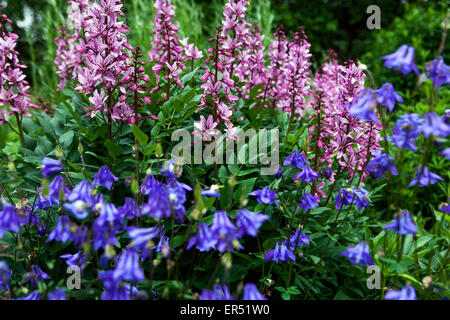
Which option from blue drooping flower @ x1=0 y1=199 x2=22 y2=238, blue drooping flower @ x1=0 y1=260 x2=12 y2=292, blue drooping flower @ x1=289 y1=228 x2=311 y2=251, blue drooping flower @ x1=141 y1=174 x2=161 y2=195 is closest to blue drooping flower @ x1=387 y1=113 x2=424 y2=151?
blue drooping flower @ x1=289 y1=228 x2=311 y2=251

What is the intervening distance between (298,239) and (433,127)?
914 mm

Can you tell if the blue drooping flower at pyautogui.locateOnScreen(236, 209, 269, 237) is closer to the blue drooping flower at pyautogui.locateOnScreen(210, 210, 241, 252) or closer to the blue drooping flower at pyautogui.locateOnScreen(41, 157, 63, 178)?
the blue drooping flower at pyautogui.locateOnScreen(210, 210, 241, 252)

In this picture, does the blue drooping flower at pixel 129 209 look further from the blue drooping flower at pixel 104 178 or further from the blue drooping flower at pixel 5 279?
the blue drooping flower at pixel 5 279

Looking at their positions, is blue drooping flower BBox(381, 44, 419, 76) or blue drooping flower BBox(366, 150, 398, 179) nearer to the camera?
blue drooping flower BBox(381, 44, 419, 76)

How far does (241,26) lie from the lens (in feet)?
8.91

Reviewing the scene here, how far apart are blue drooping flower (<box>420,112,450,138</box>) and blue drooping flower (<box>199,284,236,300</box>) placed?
3.26ft

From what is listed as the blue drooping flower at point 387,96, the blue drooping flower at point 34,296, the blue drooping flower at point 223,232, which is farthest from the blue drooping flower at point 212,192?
the blue drooping flower at point 34,296

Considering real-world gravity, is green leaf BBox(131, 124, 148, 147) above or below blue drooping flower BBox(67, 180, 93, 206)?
above

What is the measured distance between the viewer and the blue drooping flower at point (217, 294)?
1544 millimetres

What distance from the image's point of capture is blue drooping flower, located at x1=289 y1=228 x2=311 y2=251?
2002mm

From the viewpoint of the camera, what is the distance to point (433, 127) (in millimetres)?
1396
